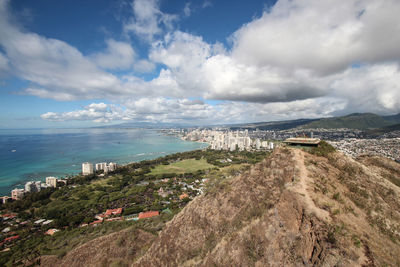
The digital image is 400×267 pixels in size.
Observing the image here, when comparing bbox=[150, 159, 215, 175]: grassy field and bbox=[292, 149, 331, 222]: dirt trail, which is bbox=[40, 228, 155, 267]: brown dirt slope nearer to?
bbox=[292, 149, 331, 222]: dirt trail

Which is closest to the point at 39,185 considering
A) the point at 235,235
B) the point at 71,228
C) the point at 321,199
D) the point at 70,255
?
the point at 71,228

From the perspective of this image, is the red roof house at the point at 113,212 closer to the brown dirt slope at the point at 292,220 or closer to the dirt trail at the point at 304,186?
the brown dirt slope at the point at 292,220

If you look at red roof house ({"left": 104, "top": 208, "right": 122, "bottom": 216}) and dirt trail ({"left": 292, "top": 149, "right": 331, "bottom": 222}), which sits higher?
dirt trail ({"left": 292, "top": 149, "right": 331, "bottom": 222})

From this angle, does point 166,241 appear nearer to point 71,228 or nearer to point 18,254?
point 18,254

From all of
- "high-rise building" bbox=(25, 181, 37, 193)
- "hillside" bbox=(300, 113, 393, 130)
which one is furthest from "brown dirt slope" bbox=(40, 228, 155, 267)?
"hillside" bbox=(300, 113, 393, 130)

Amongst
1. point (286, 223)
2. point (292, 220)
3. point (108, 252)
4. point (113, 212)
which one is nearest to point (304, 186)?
point (292, 220)
